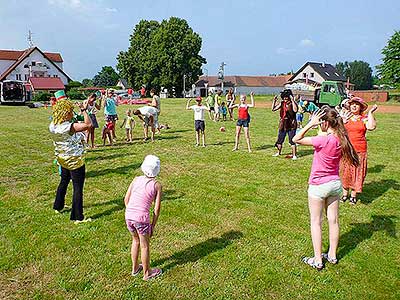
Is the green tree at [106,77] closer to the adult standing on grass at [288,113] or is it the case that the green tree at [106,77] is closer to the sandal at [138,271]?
the adult standing on grass at [288,113]

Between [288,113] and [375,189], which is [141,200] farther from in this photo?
[288,113]

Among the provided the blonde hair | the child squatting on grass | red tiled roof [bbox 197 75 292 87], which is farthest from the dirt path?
red tiled roof [bbox 197 75 292 87]

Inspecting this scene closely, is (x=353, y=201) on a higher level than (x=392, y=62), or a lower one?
lower

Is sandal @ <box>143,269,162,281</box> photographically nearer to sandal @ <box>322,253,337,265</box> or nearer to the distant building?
sandal @ <box>322,253,337,265</box>

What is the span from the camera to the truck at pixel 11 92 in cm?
3878

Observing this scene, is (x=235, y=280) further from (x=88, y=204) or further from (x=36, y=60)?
(x=36, y=60)

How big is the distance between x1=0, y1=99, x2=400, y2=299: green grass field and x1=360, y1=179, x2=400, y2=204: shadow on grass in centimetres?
4

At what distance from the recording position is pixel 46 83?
59719 millimetres

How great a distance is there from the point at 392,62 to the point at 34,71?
198 feet

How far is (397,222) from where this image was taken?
5.71 meters

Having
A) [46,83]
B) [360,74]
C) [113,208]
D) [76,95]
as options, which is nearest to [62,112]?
[113,208]

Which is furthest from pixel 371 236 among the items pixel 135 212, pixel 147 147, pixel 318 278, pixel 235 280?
pixel 147 147

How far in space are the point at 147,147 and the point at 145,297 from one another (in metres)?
8.61

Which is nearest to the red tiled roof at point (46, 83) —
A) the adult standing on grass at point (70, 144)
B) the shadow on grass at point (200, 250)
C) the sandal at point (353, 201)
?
the adult standing on grass at point (70, 144)
